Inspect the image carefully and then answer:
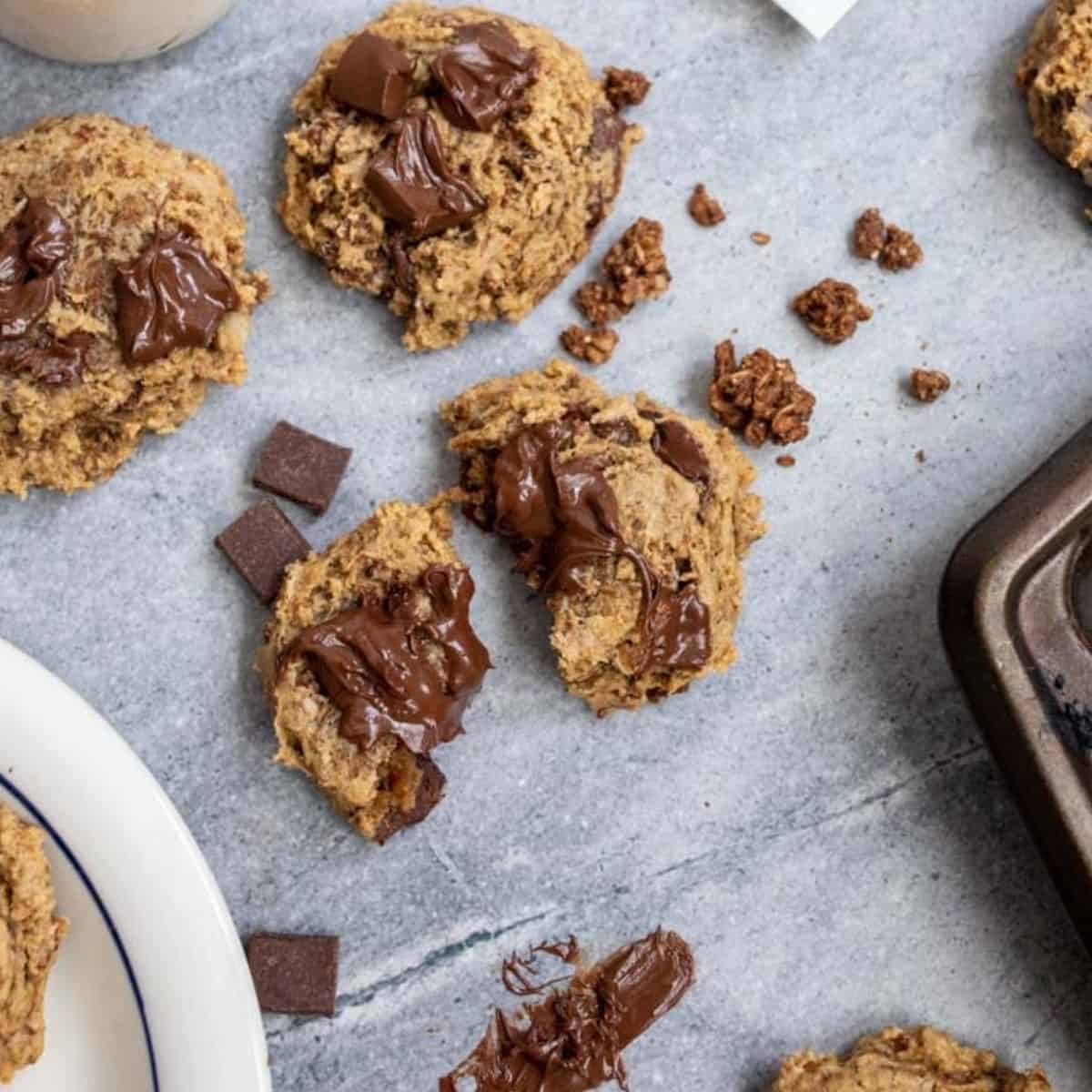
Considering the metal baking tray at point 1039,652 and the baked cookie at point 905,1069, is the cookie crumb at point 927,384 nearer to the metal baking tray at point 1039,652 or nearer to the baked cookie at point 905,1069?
the metal baking tray at point 1039,652

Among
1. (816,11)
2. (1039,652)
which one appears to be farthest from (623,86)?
(1039,652)

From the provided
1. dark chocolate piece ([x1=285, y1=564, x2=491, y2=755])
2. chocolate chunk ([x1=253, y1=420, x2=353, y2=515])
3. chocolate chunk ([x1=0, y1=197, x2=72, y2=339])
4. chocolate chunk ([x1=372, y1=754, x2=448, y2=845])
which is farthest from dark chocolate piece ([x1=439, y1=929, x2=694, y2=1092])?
chocolate chunk ([x1=0, y1=197, x2=72, y2=339])

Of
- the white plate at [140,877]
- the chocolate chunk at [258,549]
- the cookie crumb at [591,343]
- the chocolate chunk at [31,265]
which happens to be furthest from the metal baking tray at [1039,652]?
the chocolate chunk at [31,265]

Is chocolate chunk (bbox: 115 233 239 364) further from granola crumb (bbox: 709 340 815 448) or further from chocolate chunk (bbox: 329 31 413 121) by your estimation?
granola crumb (bbox: 709 340 815 448)

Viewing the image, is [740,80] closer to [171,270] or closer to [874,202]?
[874,202]

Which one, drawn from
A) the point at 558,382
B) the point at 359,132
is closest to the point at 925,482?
the point at 558,382

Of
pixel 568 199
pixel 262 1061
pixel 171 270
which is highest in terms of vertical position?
pixel 568 199

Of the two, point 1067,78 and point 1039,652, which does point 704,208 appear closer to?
point 1067,78
